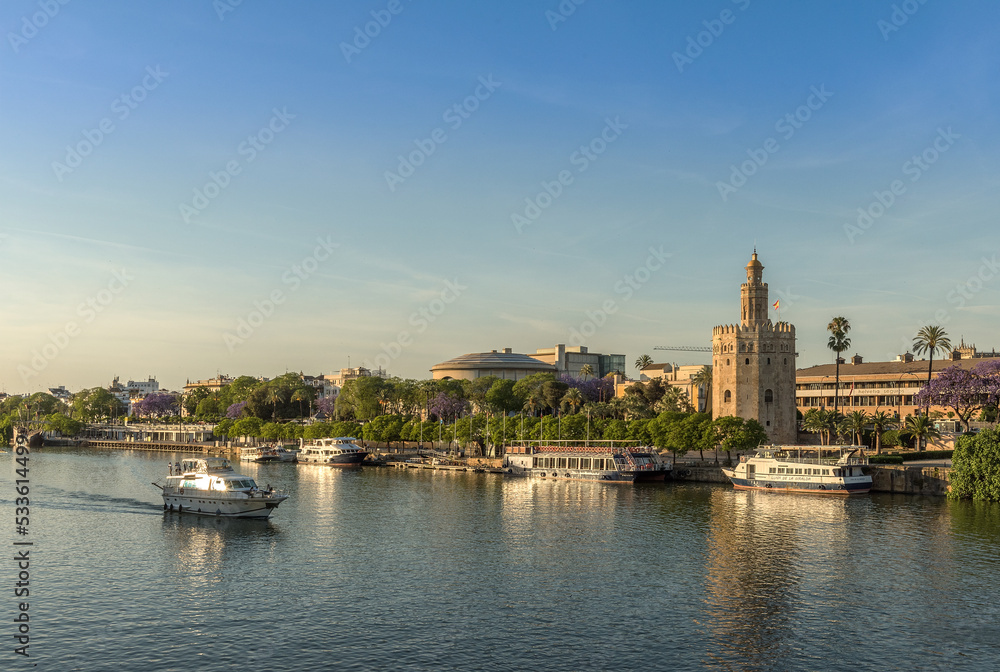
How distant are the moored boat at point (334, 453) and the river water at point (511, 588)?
59.7 meters

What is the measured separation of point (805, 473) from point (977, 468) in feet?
56.7

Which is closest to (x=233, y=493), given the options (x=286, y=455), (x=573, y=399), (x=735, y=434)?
(x=735, y=434)

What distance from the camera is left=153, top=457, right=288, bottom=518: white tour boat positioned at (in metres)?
70.8

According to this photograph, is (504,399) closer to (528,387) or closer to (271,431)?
(528,387)

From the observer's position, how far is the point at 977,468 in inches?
3231

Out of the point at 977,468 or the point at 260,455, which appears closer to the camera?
the point at 977,468

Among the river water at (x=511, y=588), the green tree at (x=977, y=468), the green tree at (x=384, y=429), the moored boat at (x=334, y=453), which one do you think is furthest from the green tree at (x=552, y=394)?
the green tree at (x=977, y=468)

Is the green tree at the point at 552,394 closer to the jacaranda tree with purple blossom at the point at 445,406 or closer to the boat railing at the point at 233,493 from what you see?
the jacaranda tree with purple blossom at the point at 445,406

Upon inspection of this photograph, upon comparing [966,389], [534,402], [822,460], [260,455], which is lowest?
[260,455]

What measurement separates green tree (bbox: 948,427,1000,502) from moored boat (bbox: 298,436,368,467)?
3447 inches

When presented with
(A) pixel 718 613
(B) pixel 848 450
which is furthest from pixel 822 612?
(B) pixel 848 450

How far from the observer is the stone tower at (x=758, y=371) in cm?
12538

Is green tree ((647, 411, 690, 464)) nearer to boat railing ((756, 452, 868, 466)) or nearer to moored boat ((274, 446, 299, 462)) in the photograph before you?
boat railing ((756, 452, 868, 466))

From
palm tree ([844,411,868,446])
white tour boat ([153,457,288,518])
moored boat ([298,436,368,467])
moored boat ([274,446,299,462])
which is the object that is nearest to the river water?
white tour boat ([153,457,288,518])
